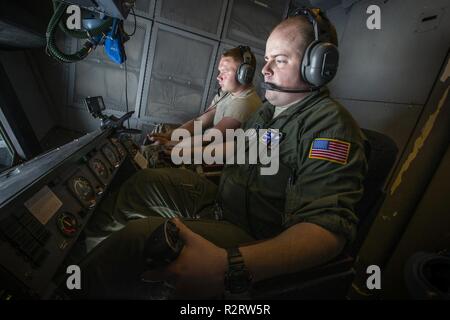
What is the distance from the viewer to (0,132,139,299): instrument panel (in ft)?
1.85

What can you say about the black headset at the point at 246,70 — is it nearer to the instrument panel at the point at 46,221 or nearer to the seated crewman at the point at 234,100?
the seated crewman at the point at 234,100

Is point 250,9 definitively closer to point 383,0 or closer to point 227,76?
point 227,76

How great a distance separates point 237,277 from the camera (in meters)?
0.56

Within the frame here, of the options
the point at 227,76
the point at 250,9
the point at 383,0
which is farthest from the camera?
the point at 250,9

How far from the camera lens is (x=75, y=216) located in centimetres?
86

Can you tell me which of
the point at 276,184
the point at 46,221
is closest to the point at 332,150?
the point at 276,184

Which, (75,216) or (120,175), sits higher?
(75,216)

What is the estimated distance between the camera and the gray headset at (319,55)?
806 mm

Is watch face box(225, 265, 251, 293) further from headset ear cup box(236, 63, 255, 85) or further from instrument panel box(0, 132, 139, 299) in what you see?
headset ear cup box(236, 63, 255, 85)

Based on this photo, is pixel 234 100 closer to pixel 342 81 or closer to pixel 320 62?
pixel 342 81

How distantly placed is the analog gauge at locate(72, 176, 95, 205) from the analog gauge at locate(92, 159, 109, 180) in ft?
0.40

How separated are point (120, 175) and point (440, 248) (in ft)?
6.39
